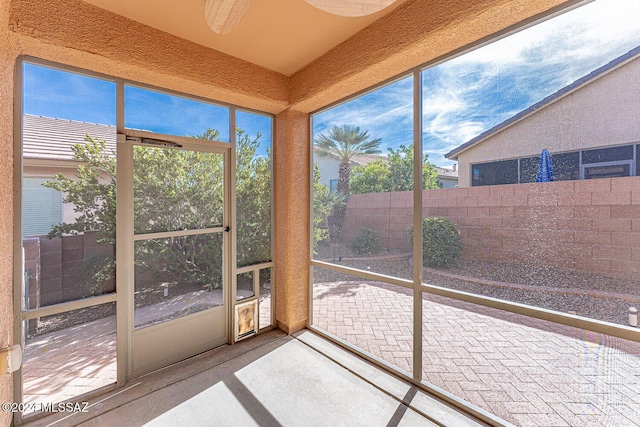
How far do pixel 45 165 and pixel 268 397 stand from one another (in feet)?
8.23

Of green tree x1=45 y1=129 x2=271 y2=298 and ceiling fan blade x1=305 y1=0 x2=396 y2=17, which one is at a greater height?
ceiling fan blade x1=305 y1=0 x2=396 y2=17

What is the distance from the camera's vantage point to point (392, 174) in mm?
2451

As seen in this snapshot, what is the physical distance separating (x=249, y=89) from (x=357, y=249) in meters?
2.03

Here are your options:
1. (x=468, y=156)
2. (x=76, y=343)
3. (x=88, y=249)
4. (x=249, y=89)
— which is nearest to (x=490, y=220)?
(x=468, y=156)

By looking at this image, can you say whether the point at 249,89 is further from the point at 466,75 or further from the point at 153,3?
the point at 466,75

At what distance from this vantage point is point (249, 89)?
2.66 meters

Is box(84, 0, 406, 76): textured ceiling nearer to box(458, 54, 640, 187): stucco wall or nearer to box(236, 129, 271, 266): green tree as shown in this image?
box(236, 129, 271, 266): green tree

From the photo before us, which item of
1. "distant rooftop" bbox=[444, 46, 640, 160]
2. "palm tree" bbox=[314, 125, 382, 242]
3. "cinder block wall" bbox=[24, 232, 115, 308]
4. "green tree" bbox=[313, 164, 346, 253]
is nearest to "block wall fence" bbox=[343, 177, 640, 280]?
"distant rooftop" bbox=[444, 46, 640, 160]

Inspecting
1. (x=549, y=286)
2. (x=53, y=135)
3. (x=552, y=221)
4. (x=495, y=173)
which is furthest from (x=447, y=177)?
(x=53, y=135)

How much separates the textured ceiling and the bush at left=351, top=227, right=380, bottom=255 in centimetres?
183

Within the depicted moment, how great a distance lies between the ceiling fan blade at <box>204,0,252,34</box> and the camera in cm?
170

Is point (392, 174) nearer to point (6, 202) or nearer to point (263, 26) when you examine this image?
point (263, 26)

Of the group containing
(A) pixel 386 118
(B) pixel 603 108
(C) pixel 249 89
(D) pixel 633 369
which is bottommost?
(D) pixel 633 369

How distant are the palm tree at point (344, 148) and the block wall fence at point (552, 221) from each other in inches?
32.8
